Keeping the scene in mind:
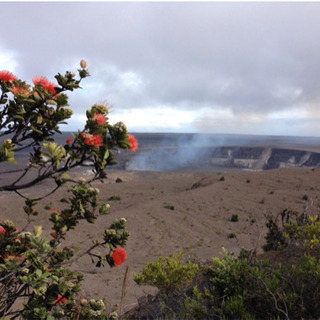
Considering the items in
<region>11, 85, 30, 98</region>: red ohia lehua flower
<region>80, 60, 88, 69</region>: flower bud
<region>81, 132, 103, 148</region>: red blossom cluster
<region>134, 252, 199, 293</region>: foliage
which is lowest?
<region>134, 252, 199, 293</region>: foliage

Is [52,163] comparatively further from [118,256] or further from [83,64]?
[118,256]

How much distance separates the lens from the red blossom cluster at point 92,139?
2.17 meters

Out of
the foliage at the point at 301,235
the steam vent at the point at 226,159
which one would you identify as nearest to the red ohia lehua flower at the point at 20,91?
the foliage at the point at 301,235

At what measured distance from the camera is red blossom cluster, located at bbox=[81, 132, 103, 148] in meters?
2.17

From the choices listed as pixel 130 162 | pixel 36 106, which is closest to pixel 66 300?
pixel 36 106

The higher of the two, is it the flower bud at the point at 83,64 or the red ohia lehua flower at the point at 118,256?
the flower bud at the point at 83,64

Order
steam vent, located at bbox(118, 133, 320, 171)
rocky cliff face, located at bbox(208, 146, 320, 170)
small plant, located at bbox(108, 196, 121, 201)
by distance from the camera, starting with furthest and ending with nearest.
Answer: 1. rocky cliff face, located at bbox(208, 146, 320, 170)
2. steam vent, located at bbox(118, 133, 320, 171)
3. small plant, located at bbox(108, 196, 121, 201)

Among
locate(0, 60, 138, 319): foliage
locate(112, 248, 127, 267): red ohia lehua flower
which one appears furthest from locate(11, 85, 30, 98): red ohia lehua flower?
locate(112, 248, 127, 267): red ohia lehua flower

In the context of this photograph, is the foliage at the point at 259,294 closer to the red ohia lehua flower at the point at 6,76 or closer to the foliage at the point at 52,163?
the foliage at the point at 52,163

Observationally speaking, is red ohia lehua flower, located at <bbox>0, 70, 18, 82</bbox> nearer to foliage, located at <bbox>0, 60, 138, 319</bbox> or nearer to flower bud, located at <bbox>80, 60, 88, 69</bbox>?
foliage, located at <bbox>0, 60, 138, 319</bbox>

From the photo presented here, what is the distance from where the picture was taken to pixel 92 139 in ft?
7.17

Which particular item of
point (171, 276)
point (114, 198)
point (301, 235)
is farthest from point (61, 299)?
point (114, 198)

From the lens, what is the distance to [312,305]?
3518 millimetres

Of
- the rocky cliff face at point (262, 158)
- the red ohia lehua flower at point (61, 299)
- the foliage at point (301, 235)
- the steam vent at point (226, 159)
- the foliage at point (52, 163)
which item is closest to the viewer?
the foliage at point (52, 163)
